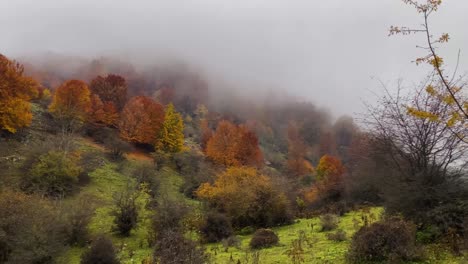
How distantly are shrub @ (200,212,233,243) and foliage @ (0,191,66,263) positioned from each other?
7.98 metres

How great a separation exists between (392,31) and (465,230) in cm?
921

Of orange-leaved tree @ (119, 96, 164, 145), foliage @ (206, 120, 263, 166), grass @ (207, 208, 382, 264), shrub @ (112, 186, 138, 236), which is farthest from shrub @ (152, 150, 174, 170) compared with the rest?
grass @ (207, 208, 382, 264)

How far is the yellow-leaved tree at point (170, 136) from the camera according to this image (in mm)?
56875

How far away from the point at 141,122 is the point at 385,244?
5110 centimetres

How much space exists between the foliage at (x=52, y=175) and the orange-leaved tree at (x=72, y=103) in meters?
21.0

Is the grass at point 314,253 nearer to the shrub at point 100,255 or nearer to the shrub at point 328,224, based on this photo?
the shrub at point 328,224

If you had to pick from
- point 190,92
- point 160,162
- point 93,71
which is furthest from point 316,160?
point 93,71

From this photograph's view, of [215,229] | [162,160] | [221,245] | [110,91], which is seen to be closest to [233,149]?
[162,160]

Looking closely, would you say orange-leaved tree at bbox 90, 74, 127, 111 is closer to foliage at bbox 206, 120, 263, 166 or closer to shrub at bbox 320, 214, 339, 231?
foliage at bbox 206, 120, 263, 166

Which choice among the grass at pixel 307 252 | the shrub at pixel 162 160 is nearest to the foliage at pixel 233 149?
the shrub at pixel 162 160

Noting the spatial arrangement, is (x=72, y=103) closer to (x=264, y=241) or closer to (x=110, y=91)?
(x=110, y=91)

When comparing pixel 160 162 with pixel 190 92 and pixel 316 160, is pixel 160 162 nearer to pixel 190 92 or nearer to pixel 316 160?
pixel 316 160

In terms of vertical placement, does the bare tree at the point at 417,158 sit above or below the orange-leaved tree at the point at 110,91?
below

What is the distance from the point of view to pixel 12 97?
39.1 metres
